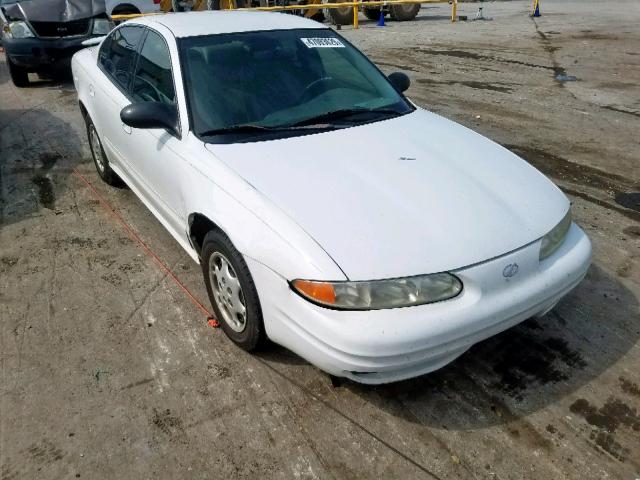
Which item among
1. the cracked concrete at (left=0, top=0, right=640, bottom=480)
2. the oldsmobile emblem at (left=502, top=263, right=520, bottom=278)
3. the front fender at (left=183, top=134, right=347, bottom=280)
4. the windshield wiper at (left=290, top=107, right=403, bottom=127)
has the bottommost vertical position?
the cracked concrete at (left=0, top=0, right=640, bottom=480)

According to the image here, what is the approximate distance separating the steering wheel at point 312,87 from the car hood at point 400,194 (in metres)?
0.36

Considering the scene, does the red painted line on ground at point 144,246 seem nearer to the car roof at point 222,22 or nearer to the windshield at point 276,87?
the windshield at point 276,87

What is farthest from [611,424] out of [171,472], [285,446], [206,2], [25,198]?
[206,2]

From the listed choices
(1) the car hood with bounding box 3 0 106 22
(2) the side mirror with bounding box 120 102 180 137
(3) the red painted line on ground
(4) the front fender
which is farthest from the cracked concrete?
(1) the car hood with bounding box 3 0 106 22

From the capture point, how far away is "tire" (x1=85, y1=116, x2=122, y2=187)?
4719 millimetres

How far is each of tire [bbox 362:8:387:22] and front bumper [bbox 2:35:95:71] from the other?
11.4 m

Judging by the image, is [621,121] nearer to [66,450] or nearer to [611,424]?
[611,424]

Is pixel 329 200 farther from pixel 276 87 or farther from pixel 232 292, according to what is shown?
pixel 276 87

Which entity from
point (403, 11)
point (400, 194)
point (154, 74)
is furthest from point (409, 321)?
point (403, 11)

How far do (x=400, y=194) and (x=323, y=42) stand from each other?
1658 millimetres

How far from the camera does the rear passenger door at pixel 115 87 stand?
12.8ft

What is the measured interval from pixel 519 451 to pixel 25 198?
442 cm

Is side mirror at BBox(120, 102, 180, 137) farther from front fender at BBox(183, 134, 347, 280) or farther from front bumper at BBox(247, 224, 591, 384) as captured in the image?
front bumper at BBox(247, 224, 591, 384)

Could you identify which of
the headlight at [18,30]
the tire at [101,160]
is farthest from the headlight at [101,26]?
the tire at [101,160]
